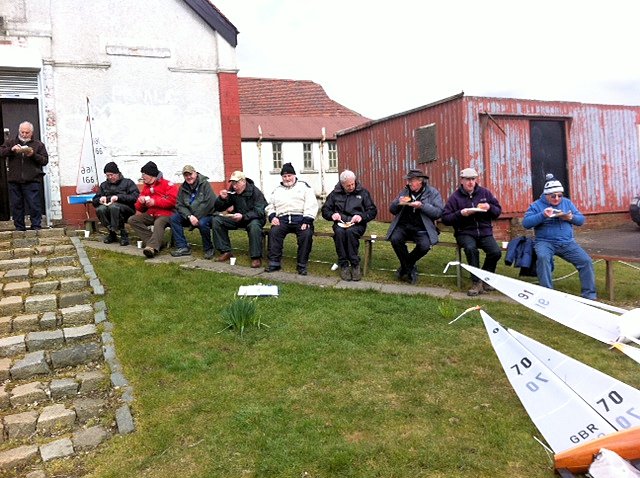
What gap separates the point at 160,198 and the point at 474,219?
14.6 feet

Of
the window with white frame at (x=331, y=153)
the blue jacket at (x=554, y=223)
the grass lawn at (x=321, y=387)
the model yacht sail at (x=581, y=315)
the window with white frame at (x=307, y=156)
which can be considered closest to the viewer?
the grass lawn at (x=321, y=387)

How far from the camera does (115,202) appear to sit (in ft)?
26.9

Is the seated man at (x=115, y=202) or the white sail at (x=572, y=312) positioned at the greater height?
the seated man at (x=115, y=202)

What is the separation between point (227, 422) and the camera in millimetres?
3438

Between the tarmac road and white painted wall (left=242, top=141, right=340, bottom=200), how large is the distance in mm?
16689

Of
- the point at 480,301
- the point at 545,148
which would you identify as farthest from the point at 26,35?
the point at 545,148

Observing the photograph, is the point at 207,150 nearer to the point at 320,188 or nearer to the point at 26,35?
the point at 26,35

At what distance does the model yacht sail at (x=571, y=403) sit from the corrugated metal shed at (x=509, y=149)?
8.67 m

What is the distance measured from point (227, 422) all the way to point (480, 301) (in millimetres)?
3389

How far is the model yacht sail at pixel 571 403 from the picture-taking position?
2705mm

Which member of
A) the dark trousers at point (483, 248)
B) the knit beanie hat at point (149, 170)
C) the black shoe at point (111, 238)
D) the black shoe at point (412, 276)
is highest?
the knit beanie hat at point (149, 170)

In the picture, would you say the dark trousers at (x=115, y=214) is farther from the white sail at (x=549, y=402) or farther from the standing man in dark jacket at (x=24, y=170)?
the white sail at (x=549, y=402)

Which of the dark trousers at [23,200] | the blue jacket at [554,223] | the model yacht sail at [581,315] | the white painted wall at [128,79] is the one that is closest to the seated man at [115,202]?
the dark trousers at [23,200]

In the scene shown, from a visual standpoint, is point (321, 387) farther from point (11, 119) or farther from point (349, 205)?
point (11, 119)
